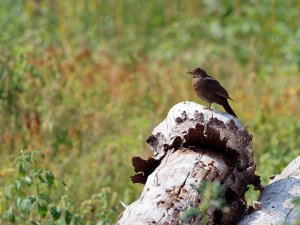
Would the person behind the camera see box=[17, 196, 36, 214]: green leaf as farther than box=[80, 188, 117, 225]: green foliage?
No

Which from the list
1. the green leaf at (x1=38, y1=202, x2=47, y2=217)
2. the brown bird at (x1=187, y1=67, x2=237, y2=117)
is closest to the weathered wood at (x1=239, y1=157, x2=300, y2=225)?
the brown bird at (x1=187, y1=67, x2=237, y2=117)

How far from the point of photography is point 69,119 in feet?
28.7

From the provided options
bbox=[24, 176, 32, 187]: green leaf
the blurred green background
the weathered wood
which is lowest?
the weathered wood

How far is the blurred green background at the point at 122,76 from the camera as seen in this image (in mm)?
7699

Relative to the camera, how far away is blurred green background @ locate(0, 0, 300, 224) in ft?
25.3

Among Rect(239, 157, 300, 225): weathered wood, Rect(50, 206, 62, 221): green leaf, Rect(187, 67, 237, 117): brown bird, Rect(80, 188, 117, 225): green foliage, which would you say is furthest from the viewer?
Rect(187, 67, 237, 117): brown bird

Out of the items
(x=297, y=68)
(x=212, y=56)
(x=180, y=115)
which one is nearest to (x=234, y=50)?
(x=212, y=56)

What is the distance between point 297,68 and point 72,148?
3013 millimetres

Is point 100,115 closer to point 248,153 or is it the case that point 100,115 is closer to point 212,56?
point 212,56

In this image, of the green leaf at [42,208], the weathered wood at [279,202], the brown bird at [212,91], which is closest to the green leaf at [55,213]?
the green leaf at [42,208]

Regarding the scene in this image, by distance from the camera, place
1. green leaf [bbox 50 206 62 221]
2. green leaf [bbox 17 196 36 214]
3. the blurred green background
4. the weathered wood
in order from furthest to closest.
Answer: the blurred green background → green leaf [bbox 50 206 62 221] → green leaf [bbox 17 196 36 214] → the weathered wood

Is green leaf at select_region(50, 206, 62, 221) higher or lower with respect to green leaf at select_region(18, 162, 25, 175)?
lower

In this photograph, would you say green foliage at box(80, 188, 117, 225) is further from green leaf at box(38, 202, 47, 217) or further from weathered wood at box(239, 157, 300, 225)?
weathered wood at box(239, 157, 300, 225)

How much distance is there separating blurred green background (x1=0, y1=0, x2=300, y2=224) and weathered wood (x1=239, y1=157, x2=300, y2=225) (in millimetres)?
1031
